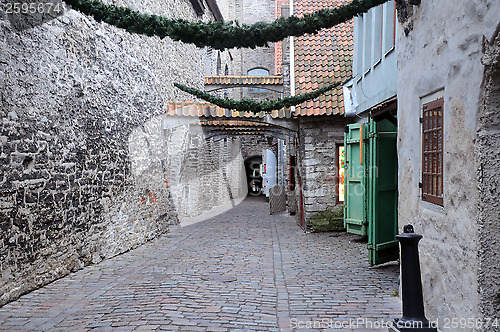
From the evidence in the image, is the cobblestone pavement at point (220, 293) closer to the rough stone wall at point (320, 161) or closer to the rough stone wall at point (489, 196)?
the rough stone wall at point (489, 196)

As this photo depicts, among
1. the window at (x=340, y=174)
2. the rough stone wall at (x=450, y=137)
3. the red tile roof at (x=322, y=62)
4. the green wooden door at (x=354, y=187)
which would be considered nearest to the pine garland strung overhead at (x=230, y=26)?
the rough stone wall at (x=450, y=137)

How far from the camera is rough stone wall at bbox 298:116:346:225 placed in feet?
36.6

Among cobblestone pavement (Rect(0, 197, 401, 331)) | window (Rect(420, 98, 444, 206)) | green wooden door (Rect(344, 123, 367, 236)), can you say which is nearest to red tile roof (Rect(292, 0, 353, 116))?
green wooden door (Rect(344, 123, 367, 236))

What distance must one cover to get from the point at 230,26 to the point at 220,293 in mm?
3058

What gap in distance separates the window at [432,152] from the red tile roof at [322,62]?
259 inches

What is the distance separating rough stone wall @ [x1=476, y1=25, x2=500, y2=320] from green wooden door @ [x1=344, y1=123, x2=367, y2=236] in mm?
4977

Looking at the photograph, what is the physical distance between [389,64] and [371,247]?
265cm

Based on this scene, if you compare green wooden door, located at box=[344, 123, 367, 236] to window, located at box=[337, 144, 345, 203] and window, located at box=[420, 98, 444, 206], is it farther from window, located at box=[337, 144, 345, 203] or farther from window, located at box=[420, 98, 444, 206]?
window, located at box=[420, 98, 444, 206]

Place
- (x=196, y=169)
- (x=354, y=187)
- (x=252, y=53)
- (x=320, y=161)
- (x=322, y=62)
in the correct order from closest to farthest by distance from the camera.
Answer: (x=354, y=187)
(x=320, y=161)
(x=322, y=62)
(x=196, y=169)
(x=252, y=53)

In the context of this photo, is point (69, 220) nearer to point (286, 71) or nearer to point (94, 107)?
point (94, 107)

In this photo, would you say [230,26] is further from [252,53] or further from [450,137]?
[252,53]

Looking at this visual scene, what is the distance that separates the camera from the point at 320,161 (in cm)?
1119

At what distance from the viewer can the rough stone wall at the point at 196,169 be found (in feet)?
41.9

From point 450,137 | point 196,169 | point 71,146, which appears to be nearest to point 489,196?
point 450,137
